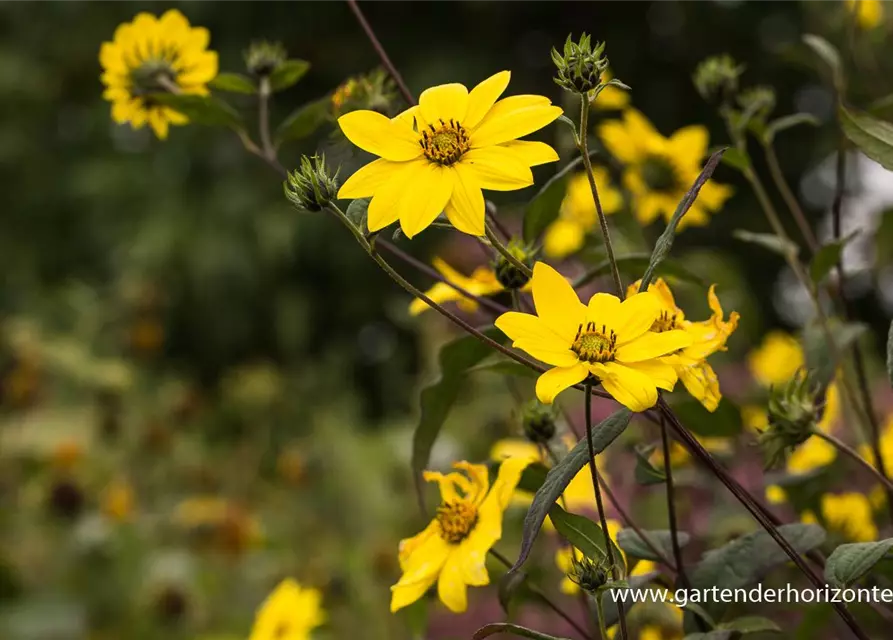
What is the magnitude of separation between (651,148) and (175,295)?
2.67 metres

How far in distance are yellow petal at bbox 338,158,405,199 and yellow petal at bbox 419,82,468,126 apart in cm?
2

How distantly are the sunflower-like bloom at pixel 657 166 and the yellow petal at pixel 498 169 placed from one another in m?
0.23

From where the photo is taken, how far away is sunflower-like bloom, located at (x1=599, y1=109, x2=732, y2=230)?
51cm

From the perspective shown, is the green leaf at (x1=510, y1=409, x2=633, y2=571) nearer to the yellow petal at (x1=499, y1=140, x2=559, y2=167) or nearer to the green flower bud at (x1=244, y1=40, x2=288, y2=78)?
the yellow petal at (x1=499, y1=140, x2=559, y2=167)

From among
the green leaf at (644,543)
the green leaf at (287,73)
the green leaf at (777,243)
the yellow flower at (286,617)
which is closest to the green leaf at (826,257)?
the green leaf at (777,243)

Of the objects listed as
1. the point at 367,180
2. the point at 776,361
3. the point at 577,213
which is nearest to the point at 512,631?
the point at 367,180

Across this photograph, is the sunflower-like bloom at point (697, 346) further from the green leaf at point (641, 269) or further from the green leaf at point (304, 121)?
the green leaf at point (304, 121)

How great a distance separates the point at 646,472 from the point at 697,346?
0.19 feet

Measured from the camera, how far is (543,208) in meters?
0.37

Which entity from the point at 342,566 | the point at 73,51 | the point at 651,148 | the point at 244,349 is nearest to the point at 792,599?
the point at 651,148

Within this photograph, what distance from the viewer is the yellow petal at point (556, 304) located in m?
0.28

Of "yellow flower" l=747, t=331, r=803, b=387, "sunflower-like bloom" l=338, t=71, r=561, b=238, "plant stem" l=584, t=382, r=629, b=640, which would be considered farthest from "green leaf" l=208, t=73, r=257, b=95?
"yellow flower" l=747, t=331, r=803, b=387

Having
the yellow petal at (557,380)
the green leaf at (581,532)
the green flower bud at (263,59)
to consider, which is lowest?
the green leaf at (581,532)

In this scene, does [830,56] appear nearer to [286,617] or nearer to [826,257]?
[826,257]
